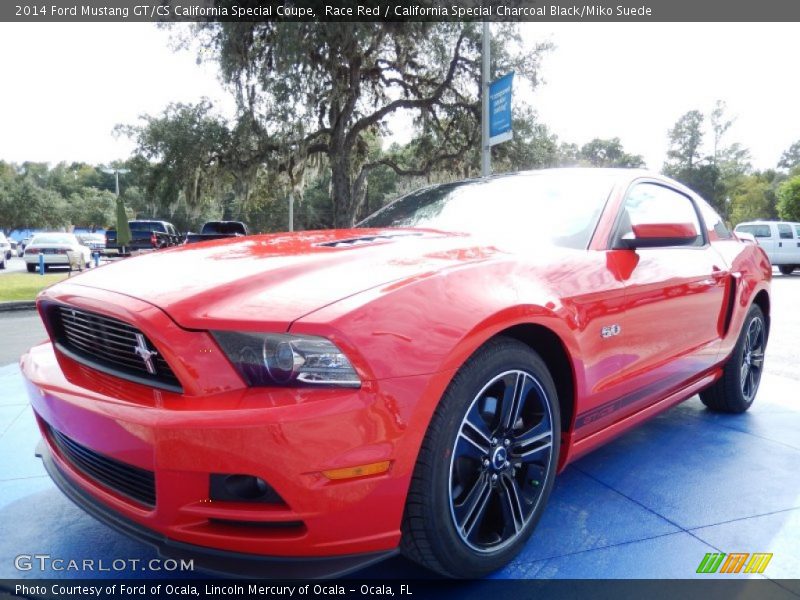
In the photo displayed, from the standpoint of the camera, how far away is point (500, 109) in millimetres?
9922

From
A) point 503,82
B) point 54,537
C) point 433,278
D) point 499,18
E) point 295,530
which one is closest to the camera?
point 295,530

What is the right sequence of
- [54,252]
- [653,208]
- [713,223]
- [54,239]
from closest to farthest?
[653,208] < [713,223] < [54,252] < [54,239]

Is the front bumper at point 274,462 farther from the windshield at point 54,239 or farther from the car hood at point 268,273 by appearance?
the windshield at point 54,239

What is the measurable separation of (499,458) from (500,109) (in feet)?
29.3

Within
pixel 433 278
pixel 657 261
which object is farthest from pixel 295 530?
pixel 657 261

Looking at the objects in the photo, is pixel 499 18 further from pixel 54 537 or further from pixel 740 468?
pixel 54 537

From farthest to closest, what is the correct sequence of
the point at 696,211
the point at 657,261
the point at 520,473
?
the point at 696,211
the point at 657,261
the point at 520,473

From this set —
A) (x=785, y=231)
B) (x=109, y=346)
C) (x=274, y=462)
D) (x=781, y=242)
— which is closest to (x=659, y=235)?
(x=274, y=462)

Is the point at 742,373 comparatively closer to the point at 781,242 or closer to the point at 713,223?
the point at 713,223

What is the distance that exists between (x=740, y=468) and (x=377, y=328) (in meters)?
2.34

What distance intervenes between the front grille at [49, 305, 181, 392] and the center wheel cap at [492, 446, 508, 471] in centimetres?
102

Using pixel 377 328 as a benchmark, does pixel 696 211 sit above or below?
above

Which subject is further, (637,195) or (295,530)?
(637,195)

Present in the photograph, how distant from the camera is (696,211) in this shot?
345 centimetres
